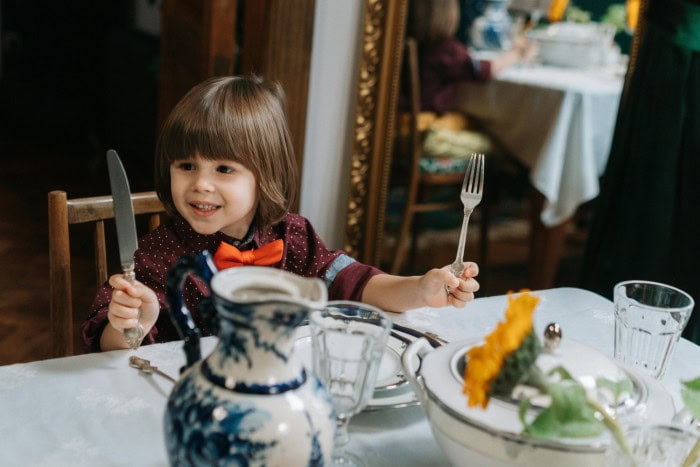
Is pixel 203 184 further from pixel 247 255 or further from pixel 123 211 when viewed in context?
pixel 123 211

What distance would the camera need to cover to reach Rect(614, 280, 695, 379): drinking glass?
929 millimetres

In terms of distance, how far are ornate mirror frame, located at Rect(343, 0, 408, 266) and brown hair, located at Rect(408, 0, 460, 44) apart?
4.0 inches

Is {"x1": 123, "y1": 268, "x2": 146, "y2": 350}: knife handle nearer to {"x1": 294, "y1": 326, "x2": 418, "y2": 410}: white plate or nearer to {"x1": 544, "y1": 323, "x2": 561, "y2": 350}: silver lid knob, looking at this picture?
{"x1": 294, "y1": 326, "x2": 418, "y2": 410}: white plate

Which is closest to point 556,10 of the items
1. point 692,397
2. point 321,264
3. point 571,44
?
point 571,44

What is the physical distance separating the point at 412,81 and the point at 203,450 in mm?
2091

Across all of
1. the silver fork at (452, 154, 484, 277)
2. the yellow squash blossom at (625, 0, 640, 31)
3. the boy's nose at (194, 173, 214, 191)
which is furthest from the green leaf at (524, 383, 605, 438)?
the yellow squash blossom at (625, 0, 640, 31)

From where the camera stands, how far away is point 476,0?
2.75m

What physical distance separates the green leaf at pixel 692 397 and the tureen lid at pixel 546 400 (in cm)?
5

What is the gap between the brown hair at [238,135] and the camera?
3.73 feet

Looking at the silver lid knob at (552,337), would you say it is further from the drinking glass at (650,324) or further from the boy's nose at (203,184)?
the boy's nose at (203,184)

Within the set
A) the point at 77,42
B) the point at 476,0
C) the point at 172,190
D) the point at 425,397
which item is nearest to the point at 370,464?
the point at 425,397

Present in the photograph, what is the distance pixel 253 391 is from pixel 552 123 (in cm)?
246

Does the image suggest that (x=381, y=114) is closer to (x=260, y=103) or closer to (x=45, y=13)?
(x=260, y=103)

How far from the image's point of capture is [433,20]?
102 inches
